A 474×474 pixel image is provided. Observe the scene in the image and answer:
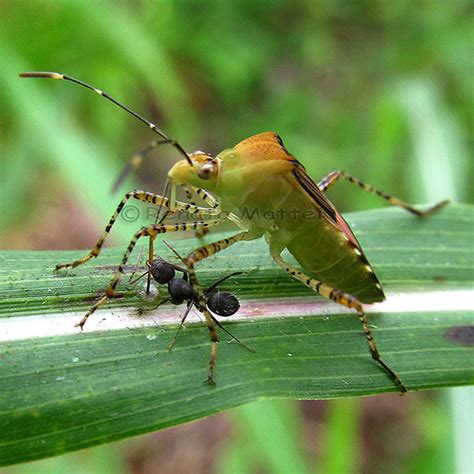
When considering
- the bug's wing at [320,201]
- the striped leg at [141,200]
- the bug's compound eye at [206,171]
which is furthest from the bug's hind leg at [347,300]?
the bug's compound eye at [206,171]

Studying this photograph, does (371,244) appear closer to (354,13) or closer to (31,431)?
(31,431)

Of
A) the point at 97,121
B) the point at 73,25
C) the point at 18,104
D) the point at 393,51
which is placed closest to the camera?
the point at 18,104

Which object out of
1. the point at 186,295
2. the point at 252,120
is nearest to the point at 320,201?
the point at 186,295

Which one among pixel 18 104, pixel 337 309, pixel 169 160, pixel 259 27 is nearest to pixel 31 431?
pixel 337 309

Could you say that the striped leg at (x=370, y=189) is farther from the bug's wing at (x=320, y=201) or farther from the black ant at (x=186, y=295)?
the black ant at (x=186, y=295)

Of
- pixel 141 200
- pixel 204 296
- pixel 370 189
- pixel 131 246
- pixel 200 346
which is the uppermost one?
pixel 370 189

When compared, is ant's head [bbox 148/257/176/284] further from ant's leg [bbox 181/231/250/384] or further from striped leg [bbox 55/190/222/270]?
striped leg [bbox 55/190/222/270]

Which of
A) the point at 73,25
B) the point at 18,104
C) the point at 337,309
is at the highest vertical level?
the point at 73,25

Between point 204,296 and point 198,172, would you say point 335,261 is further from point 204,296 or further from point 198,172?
point 198,172
